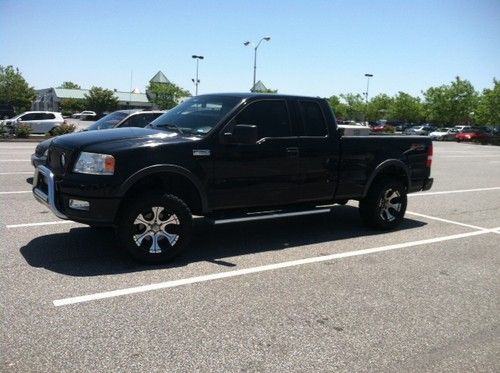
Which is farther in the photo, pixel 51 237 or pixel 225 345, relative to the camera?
pixel 51 237

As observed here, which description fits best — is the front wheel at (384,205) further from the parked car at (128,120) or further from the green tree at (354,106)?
the green tree at (354,106)

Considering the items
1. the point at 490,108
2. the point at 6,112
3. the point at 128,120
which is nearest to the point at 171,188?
the point at 128,120

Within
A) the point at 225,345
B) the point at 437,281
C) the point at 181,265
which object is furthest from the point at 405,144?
the point at 225,345

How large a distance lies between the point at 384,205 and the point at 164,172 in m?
3.61

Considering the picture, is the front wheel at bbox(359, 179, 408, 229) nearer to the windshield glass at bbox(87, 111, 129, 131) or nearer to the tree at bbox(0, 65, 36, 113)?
the windshield glass at bbox(87, 111, 129, 131)

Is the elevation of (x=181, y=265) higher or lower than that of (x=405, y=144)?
lower

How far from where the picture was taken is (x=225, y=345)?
349cm

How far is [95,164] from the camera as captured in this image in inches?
193

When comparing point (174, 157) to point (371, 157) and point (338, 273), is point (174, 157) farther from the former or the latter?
point (371, 157)

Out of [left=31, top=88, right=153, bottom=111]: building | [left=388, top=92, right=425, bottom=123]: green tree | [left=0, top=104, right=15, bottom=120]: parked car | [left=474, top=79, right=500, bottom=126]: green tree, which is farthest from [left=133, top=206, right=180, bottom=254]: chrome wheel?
[left=31, top=88, right=153, bottom=111]: building

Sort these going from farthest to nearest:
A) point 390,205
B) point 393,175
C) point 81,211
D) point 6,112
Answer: point 6,112, point 393,175, point 390,205, point 81,211

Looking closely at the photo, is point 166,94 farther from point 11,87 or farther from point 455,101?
point 455,101

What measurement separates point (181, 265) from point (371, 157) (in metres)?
3.27

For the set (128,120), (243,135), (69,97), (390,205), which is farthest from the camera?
(69,97)
